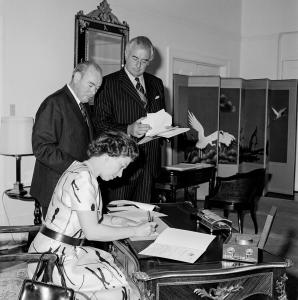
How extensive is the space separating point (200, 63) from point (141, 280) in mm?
6452

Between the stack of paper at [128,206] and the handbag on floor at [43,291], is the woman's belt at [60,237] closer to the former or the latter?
the handbag on floor at [43,291]

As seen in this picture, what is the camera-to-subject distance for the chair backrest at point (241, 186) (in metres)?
5.36

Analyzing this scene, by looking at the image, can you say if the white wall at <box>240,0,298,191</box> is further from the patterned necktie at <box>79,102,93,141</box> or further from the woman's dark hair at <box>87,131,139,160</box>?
the woman's dark hair at <box>87,131,139,160</box>

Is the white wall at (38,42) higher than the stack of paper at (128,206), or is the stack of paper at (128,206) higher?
the white wall at (38,42)

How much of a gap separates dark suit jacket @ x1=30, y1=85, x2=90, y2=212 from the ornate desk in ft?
3.81

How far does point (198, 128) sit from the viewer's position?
7.29 m

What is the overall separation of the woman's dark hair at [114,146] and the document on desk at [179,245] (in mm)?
430

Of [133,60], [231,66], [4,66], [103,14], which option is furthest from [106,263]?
[231,66]

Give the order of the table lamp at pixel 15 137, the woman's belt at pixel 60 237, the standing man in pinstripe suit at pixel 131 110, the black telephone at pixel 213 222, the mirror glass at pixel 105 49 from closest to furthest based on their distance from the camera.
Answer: the woman's belt at pixel 60 237
the black telephone at pixel 213 222
the standing man in pinstripe suit at pixel 131 110
the table lamp at pixel 15 137
the mirror glass at pixel 105 49

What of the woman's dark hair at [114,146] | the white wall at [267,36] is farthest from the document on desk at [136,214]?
the white wall at [267,36]

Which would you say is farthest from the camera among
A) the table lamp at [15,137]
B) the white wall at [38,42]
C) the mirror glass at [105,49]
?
the mirror glass at [105,49]

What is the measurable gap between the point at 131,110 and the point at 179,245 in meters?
1.91

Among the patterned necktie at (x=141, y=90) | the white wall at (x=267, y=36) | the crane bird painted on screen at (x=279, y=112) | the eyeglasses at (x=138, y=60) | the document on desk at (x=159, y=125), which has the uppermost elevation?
the white wall at (x=267, y=36)

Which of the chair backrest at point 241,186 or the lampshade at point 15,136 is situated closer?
the lampshade at point 15,136
